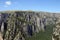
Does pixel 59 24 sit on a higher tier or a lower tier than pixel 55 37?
higher

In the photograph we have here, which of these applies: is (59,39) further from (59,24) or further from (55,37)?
(59,24)

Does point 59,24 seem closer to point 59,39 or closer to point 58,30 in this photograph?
point 58,30

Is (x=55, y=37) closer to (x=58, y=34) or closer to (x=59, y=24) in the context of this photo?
(x=58, y=34)

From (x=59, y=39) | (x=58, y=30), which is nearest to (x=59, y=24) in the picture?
(x=58, y=30)

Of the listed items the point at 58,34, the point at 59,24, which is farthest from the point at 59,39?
the point at 59,24

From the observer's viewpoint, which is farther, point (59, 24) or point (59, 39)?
point (59, 24)

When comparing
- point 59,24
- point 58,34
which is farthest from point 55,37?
point 59,24
